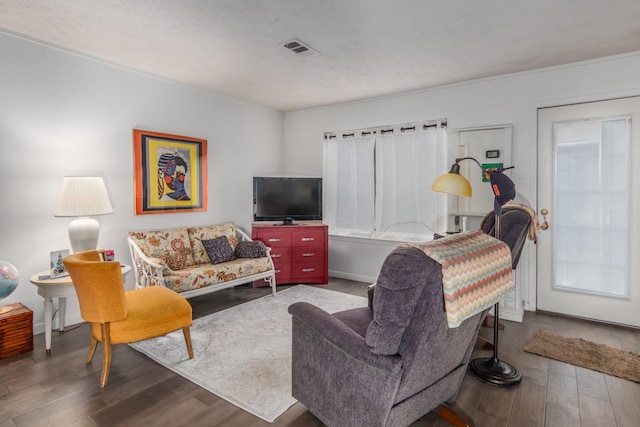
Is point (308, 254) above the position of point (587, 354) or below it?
above

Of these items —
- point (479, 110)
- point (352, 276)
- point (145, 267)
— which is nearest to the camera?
point (145, 267)

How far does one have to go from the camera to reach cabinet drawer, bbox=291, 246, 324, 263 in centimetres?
482

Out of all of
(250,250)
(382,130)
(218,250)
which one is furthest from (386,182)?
(218,250)

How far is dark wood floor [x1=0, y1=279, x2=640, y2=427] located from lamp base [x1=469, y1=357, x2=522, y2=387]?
48mm

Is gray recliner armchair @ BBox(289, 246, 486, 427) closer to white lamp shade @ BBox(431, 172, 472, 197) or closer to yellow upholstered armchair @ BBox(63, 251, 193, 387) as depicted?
yellow upholstered armchair @ BBox(63, 251, 193, 387)

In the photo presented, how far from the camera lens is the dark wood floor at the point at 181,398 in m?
1.97

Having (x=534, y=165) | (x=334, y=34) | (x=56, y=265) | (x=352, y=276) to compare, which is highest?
(x=334, y=34)

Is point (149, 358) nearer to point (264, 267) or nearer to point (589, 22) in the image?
point (264, 267)

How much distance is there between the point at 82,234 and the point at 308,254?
104 inches

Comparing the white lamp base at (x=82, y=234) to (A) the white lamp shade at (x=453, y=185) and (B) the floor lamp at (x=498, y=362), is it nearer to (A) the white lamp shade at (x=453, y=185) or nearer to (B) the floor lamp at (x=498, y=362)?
(A) the white lamp shade at (x=453, y=185)

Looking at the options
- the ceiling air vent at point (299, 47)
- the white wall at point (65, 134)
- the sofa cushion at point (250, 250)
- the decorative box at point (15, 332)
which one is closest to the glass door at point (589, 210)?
the ceiling air vent at point (299, 47)

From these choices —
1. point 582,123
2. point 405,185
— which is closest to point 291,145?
point 405,185

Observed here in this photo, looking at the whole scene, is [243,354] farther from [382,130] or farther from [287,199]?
[382,130]

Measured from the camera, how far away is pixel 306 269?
15.9 feet
